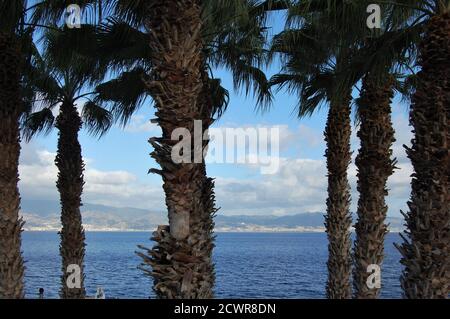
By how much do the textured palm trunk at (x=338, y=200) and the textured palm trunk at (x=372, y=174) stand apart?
2.01 m

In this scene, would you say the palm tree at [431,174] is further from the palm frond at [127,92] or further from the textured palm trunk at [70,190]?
the textured palm trunk at [70,190]

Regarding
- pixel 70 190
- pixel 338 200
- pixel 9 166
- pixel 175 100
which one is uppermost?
pixel 175 100

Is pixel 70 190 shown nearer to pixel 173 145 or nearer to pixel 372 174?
pixel 372 174

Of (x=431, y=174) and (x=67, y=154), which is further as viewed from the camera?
(x=67, y=154)

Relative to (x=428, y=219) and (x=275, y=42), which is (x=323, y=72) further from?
(x=428, y=219)

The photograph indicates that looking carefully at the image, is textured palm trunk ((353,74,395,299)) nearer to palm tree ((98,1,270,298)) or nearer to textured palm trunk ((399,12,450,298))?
palm tree ((98,1,270,298))

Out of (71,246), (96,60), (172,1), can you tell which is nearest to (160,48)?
(172,1)

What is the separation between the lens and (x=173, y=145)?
7520 millimetres

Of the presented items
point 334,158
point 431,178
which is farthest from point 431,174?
point 334,158

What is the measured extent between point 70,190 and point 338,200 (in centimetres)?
811

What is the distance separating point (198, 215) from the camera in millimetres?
8031

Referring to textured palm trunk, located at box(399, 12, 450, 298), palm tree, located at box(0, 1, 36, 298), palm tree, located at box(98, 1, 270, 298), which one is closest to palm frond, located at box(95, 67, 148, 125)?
palm tree, located at box(98, 1, 270, 298)

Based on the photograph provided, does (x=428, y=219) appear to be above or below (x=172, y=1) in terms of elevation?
below
